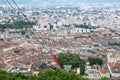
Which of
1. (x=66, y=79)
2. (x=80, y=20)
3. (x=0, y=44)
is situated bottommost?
(x=80, y=20)

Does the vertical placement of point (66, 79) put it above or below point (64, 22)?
above

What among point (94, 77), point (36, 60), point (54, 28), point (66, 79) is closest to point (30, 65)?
point (36, 60)

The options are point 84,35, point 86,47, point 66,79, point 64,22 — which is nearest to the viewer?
point 66,79

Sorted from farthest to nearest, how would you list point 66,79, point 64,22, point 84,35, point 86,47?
→ point 64,22
point 84,35
point 86,47
point 66,79

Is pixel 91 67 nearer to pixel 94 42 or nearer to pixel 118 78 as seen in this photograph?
pixel 118 78

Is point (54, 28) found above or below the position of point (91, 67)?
below

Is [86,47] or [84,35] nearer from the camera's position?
[86,47]

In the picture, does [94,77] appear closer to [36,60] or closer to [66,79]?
[36,60]

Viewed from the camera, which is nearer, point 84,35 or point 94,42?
point 94,42

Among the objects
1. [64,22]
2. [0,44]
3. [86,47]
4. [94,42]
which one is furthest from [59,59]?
[64,22]
